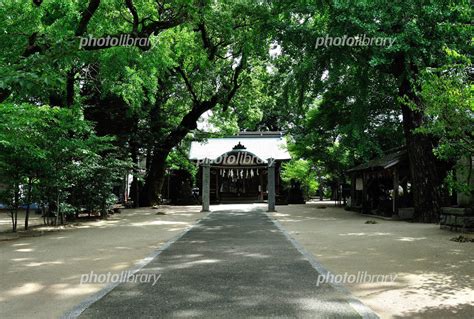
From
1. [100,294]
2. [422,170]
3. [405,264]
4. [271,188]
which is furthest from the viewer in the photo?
[271,188]

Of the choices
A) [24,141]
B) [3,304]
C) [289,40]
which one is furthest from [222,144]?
[3,304]

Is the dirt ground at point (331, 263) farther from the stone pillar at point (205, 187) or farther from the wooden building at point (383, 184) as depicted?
the stone pillar at point (205, 187)

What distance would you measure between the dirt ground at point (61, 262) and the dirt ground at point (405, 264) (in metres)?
3.69

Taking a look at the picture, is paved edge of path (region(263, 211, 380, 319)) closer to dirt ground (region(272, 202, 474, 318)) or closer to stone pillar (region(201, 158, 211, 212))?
dirt ground (region(272, 202, 474, 318))

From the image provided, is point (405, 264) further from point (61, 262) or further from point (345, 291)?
point (61, 262)

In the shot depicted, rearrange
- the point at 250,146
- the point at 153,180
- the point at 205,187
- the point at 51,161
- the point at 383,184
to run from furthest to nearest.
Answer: the point at 250,146, the point at 153,180, the point at 205,187, the point at 383,184, the point at 51,161

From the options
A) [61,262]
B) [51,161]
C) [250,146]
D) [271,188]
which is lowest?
[61,262]

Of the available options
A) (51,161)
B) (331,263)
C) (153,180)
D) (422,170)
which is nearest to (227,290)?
(331,263)

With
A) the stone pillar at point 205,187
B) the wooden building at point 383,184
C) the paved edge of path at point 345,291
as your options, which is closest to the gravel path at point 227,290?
the paved edge of path at point 345,291

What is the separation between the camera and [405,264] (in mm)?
7348

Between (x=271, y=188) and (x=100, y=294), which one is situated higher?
(x=271, y=188)

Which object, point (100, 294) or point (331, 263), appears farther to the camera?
point (331, 263)

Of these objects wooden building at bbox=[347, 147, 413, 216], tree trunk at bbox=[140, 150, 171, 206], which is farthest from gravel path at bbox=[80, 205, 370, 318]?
tree trunk at bbox=[140, 150, 171, 206]

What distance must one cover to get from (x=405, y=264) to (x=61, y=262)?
20.7 ft
